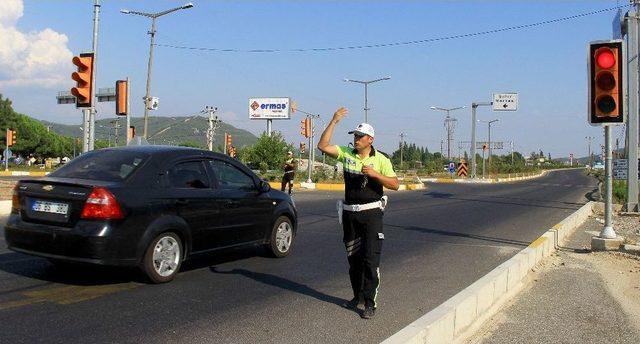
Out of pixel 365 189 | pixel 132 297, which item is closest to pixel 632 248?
pixel 365 189

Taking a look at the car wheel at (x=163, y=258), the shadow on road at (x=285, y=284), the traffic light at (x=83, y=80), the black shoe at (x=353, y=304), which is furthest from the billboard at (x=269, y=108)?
the black shoe at (x=353, y=304)

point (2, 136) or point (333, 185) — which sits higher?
point (2, 136)

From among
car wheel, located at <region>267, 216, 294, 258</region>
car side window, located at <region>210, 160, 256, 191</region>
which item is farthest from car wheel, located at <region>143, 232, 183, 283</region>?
car wheel, located at <region>267, 216, 294, 258</region>

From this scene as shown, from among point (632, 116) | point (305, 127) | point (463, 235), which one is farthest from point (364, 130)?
point (305, 127)

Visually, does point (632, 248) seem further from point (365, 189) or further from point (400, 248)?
point (365, 189)

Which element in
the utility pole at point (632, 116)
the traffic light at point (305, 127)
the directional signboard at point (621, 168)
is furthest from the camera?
the traffic light at point (305, 127)

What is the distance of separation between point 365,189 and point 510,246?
19.9ft

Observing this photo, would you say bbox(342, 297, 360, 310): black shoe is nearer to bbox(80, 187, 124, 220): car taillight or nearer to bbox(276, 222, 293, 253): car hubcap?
bbox(80, 187, 124, 220): car taillight

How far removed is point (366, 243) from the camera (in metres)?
5.18

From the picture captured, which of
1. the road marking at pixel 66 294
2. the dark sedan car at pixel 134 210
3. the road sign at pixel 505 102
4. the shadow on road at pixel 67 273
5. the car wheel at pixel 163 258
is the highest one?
the road sign at pixel 505 102

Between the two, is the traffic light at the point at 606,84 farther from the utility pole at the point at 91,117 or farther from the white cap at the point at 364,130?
the utility pole at the point at 91,117

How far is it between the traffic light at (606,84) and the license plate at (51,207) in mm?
7967

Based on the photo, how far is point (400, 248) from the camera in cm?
973

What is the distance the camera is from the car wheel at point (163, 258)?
6.04 metres
